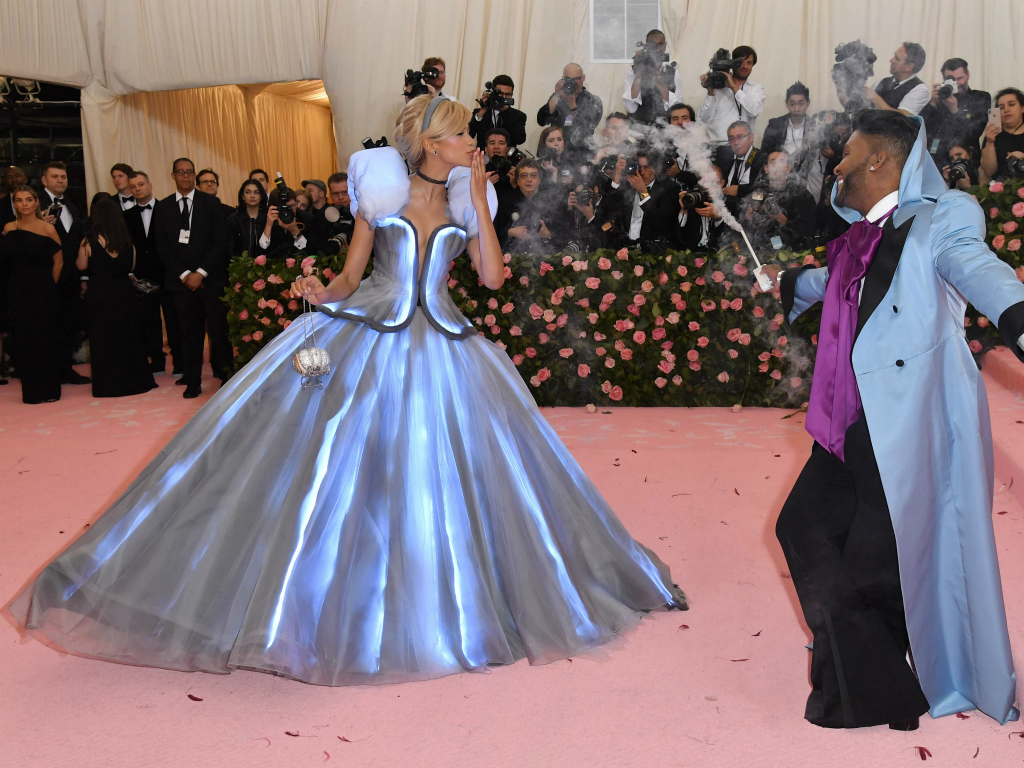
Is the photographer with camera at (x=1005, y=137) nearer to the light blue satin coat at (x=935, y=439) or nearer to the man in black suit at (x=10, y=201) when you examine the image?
the light blue satin coat at (x=935, y=439)

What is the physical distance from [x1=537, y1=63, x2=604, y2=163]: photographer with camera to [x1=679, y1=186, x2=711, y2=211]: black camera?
149 centimetres

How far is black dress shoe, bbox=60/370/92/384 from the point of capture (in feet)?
24.1

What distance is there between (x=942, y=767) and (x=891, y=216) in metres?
1.30

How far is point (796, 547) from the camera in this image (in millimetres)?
2398

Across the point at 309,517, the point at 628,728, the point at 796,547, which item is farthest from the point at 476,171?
the point at 628,728

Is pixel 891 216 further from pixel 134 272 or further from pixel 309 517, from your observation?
pixel 134 272

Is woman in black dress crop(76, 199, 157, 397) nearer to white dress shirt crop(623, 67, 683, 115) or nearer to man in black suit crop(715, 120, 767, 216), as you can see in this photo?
white dress shirt crop(623, 67, 683, 115)

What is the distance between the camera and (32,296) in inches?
261

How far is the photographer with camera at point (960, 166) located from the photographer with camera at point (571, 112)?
2458 millimetres

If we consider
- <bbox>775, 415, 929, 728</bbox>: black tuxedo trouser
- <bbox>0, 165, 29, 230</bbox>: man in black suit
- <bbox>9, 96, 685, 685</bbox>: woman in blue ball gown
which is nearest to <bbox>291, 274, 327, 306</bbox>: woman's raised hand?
<bbox>9, 96, 685, 685</bbox>: woman in blue ball gown

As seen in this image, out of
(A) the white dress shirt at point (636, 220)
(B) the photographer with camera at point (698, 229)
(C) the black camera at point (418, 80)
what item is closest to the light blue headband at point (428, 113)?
(C) the black camera at point (418, 80)

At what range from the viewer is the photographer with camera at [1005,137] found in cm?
605

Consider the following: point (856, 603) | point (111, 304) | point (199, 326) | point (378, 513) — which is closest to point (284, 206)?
point (199, 326)
